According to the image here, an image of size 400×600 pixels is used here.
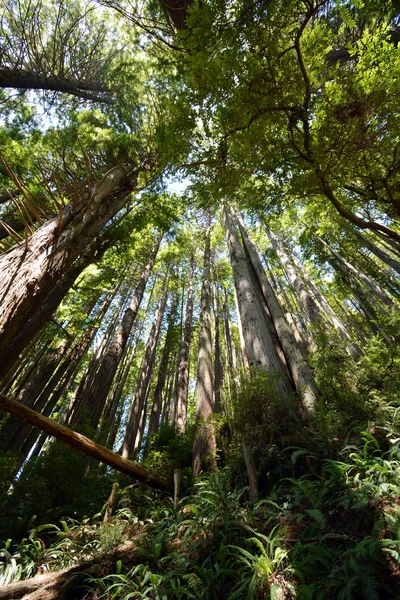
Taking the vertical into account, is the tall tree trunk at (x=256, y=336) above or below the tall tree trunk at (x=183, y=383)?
below

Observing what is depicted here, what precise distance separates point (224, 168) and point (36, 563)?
5.65 meters

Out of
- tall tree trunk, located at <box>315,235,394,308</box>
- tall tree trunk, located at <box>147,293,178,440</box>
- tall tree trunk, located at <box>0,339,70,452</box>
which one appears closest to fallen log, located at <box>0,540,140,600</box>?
tall tree trunk, located at <box>0,339,70,452</box>

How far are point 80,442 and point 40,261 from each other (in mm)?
2296

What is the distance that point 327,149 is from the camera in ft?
12.0

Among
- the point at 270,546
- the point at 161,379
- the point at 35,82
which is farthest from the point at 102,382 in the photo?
the point at 35,82

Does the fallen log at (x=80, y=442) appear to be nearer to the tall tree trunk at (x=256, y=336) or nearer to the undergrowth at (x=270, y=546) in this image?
the undergrowth at (x=270, y=546)

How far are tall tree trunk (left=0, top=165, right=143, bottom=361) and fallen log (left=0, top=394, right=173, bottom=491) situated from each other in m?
0.69

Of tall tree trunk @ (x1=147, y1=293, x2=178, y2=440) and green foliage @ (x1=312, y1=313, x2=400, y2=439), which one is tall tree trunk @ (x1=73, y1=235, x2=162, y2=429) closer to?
tall tree trunk @ (x1=147, y1=293, x2=178, y2=440)

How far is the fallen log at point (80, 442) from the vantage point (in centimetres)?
285

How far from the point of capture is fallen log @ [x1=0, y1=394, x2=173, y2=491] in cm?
285

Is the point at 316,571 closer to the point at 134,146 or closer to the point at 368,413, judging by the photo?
the point at 368,413

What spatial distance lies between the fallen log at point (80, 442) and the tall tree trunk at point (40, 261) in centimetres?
69

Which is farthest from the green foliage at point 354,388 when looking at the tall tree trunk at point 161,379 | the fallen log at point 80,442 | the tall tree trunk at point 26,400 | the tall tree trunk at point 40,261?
the tall tree trunk at point 161,379

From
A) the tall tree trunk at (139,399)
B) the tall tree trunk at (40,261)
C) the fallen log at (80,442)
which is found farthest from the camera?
the tall tree trunk at (139,399)
